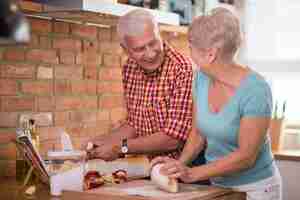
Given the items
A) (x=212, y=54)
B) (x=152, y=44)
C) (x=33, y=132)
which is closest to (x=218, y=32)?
(x=212, y=54)

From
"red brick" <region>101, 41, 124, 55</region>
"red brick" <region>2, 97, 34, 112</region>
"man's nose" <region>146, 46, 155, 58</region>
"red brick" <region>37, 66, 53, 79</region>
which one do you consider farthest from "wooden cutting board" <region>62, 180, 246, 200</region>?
"red brick" <region>101, 41, 124, 55</region>

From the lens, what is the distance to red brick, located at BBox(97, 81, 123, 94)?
3189 mm

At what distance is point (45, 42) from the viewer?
2.86 metres

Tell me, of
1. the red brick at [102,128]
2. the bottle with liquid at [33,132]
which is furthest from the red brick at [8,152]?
the red brick at [102,128]

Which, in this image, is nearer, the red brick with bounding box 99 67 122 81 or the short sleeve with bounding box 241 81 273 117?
the short sleeve with bounding box 241 81 273 117

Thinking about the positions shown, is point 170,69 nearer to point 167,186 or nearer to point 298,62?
point 167,186

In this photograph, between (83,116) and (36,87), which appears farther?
(83,116)

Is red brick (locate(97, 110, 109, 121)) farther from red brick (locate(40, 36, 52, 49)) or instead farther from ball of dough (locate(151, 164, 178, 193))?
ball of dough (locate(151, 164, 178, 193))

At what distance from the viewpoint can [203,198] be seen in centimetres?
198

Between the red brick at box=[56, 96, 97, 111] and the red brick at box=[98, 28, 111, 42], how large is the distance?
11.6 inches

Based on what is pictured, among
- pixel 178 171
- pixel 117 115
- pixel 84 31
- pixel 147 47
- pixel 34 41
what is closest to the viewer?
pixel 178 171

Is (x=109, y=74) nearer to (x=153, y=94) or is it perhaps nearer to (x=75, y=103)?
(x=75, y=103)

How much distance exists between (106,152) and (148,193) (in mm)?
545

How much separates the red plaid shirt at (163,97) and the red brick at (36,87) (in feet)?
1.28
